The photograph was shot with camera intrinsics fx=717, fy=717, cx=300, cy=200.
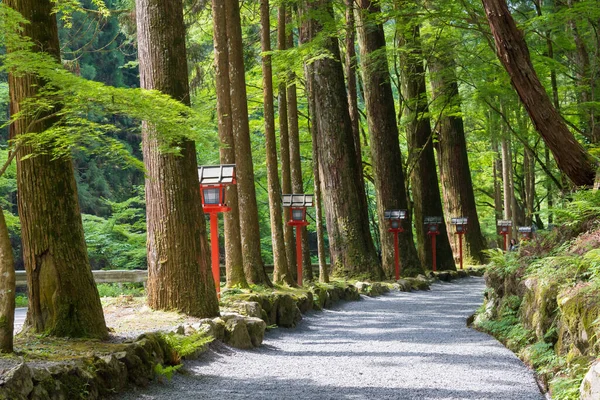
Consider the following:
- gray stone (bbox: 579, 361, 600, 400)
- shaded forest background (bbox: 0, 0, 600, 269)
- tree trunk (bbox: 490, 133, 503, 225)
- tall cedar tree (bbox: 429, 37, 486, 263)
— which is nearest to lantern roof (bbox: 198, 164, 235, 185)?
shaded forest background (bbox: 0, 0, 600, 269)

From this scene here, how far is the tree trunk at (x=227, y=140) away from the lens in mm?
11836

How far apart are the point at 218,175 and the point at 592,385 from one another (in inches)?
279

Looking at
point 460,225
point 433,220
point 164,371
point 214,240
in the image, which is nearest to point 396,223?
point 433,220

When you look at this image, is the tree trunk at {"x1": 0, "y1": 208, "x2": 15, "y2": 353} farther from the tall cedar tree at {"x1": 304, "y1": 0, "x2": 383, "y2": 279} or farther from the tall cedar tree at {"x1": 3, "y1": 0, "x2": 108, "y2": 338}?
the tall cedar tree at {"x1": 304, "y1": 0, "x2": 383, "y2": 279}

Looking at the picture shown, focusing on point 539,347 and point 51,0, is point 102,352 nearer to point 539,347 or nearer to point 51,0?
point 51,0

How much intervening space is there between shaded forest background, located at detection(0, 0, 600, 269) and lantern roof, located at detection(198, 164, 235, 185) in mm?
863

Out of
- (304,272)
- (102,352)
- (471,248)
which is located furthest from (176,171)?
(471,248)

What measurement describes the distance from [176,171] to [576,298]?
5.16 m

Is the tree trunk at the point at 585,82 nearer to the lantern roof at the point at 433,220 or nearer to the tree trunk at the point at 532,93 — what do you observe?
the tree trunk at the point at 532,93

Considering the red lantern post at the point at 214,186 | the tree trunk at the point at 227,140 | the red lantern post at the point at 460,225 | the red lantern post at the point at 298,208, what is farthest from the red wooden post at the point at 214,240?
the red lantern post at the point at 460,225

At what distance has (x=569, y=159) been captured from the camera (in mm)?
9703

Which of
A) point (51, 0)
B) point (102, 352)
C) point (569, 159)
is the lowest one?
point (102, 352)

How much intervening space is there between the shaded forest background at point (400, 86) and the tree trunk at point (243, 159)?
71cm

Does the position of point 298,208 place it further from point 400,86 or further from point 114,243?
point 400,86
